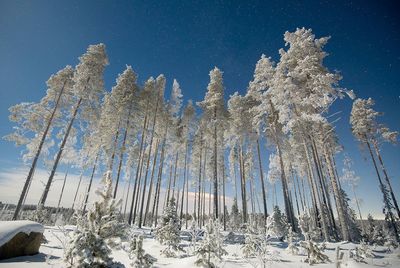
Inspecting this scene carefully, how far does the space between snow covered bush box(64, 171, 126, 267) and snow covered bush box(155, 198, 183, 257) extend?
5.78 meters

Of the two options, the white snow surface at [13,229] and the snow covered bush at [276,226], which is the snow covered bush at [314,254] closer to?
the snow covered bush at [276,226]

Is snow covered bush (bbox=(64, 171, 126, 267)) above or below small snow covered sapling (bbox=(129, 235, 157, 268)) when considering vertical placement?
above

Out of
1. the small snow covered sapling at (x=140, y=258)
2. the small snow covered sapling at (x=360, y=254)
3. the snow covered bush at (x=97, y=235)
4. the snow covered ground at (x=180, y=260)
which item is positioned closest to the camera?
the snow covered bush at (x=97, y=235)

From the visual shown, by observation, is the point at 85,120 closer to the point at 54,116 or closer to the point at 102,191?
the point at 54,116

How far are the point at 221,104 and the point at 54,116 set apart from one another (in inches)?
576

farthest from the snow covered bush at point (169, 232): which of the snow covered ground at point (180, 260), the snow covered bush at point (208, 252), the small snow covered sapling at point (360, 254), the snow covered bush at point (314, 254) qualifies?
the small snow covered sapling at point (360, 254)

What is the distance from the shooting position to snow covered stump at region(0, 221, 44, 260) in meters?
6.07

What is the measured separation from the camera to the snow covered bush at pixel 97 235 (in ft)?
14.0

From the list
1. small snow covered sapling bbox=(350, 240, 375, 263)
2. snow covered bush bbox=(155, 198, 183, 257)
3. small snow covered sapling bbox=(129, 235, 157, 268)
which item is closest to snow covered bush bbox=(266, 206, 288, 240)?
small snow covered sapling bbox=(350, 240, 375, 263)

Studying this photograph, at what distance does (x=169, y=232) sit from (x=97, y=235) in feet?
20.7

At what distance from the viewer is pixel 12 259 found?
234 inches

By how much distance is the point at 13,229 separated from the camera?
632 cm

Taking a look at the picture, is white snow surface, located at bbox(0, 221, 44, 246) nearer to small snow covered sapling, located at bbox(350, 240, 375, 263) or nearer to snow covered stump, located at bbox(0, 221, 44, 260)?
snow covered stump, located at bbox(0, 221, 44, 260)

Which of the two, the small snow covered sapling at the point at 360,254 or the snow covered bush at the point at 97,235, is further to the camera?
the small snow covered sapling at the point at 360,254
